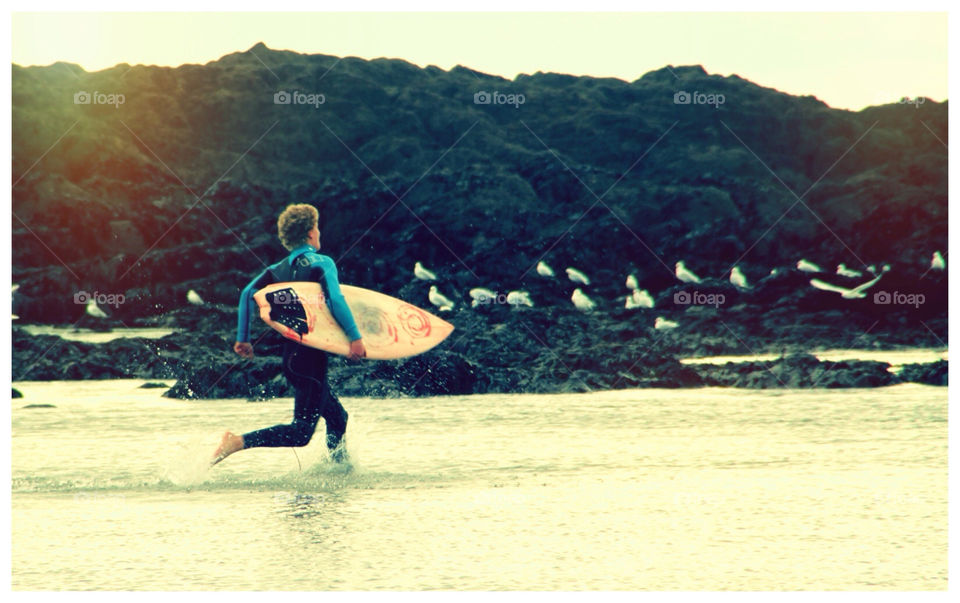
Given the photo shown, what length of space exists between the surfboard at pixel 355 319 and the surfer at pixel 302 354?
0.22 ft

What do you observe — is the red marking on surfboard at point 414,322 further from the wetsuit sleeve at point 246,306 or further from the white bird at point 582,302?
the white bird at point 582,302

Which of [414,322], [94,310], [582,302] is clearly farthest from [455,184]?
[414,322]

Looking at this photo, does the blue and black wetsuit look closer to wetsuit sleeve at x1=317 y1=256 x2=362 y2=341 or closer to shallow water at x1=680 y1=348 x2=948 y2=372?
wetsuit sleeve at x1=317 y1=256 x2=362 y2=341

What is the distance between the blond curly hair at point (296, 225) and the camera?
8.38m

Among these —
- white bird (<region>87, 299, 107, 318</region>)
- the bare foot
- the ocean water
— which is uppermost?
the bare foot

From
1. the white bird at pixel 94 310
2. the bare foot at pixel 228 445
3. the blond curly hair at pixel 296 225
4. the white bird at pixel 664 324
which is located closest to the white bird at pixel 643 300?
the white bird at pixel 664 324

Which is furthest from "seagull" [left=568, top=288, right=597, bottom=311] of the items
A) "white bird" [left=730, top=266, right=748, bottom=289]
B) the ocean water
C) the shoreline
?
the ocean water

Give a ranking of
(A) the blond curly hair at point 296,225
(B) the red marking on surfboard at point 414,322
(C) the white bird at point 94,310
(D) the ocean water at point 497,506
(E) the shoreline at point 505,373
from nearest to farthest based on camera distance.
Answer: (D) the ocean water at point 497,506
(A) the blond curly hair at point 296,225
(B) the red marking on surfboard at point 414,322
(E) the shoreline at point 505,373
(C) the white bird at point 94,310

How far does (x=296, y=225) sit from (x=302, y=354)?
818mm

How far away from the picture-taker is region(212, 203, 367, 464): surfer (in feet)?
27.0

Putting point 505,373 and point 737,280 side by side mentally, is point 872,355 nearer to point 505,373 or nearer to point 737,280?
point 505,373

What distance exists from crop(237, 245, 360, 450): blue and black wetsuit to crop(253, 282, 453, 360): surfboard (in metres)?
0.06

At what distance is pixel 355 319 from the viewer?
31.9ft

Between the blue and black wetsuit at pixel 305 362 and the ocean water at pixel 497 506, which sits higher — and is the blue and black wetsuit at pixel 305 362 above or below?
above
